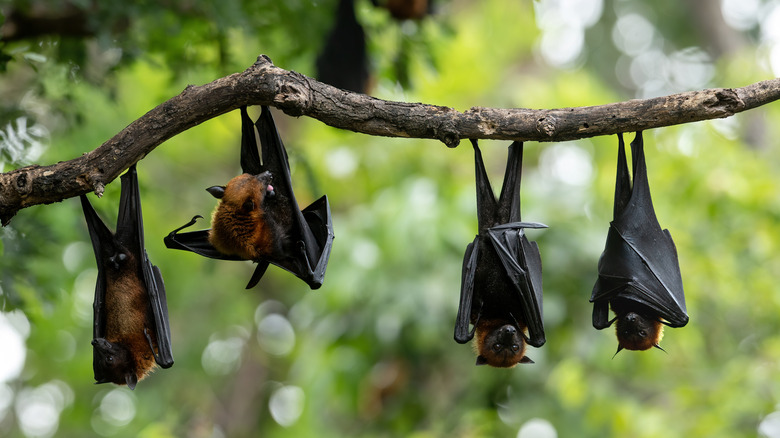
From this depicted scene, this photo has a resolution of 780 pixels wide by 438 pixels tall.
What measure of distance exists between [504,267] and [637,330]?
0.87 meters

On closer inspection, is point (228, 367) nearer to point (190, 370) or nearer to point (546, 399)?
point (190, 370)

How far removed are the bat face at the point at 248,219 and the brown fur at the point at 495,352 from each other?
1346 mm

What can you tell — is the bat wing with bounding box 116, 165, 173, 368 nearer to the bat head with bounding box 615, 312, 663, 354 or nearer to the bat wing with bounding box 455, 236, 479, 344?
the bat wing with bounding box 455, 236, 479, 344

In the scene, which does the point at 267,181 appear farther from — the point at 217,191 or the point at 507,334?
the point at 507,334

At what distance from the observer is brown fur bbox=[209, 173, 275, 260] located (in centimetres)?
357

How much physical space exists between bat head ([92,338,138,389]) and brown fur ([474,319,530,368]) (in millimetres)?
1979

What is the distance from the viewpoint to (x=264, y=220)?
360 centimetres

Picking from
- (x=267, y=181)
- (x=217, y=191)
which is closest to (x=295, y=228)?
(x=267, y=181)

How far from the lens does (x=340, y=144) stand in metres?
9.50

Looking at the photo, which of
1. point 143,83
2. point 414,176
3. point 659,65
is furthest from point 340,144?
point 659,65

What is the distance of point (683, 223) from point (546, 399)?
9.26 ft

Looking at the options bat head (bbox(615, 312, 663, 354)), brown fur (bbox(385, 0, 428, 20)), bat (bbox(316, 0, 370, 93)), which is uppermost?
brown fur (bbox(385, 0, 428, 20))

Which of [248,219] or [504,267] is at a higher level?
[248,219]

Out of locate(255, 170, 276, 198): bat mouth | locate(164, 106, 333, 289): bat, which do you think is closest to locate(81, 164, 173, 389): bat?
locate(164, 106, 333, 289): bat
